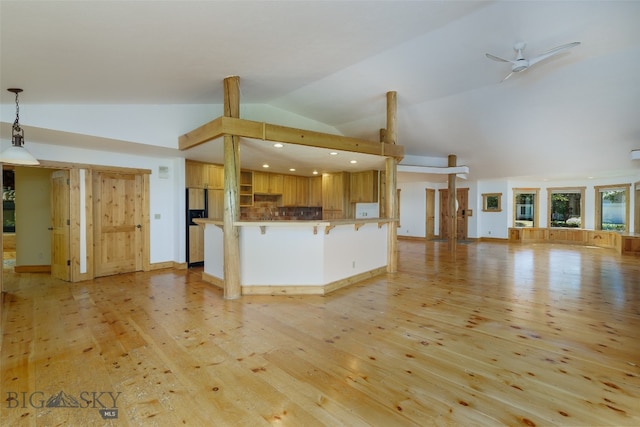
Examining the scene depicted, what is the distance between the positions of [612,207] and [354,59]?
11.4 metres

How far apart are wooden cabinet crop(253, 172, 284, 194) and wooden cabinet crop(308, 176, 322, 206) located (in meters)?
1.10

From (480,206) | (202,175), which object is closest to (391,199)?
(202,175)

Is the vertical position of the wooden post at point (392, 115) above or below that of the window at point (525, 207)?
above

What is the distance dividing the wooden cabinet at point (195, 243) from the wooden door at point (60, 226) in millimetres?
2012

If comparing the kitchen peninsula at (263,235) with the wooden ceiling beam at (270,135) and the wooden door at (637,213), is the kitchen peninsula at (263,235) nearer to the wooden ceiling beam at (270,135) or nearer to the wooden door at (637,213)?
the wooden ceiling beam at (270,135)

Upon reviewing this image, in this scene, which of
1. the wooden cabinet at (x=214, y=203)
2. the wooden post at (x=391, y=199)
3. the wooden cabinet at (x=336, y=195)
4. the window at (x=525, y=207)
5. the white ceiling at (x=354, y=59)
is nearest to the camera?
the white ceiling at (x=354, y=59)

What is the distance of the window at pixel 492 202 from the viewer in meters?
11.4

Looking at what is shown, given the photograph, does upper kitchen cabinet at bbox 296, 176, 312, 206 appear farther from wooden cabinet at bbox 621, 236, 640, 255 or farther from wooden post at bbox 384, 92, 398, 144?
wooden cabinet at bbox 621, 236, 640, 255

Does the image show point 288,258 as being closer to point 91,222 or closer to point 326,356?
point 326,356

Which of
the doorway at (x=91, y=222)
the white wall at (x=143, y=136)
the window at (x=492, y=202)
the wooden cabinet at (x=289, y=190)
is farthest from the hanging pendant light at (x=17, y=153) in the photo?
the window at (x=492, y=202)

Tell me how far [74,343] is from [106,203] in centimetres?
354

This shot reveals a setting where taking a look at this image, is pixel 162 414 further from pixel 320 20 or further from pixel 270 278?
pixel 320 20

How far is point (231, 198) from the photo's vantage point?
4.12 metres

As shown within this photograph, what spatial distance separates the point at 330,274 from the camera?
181 inches
